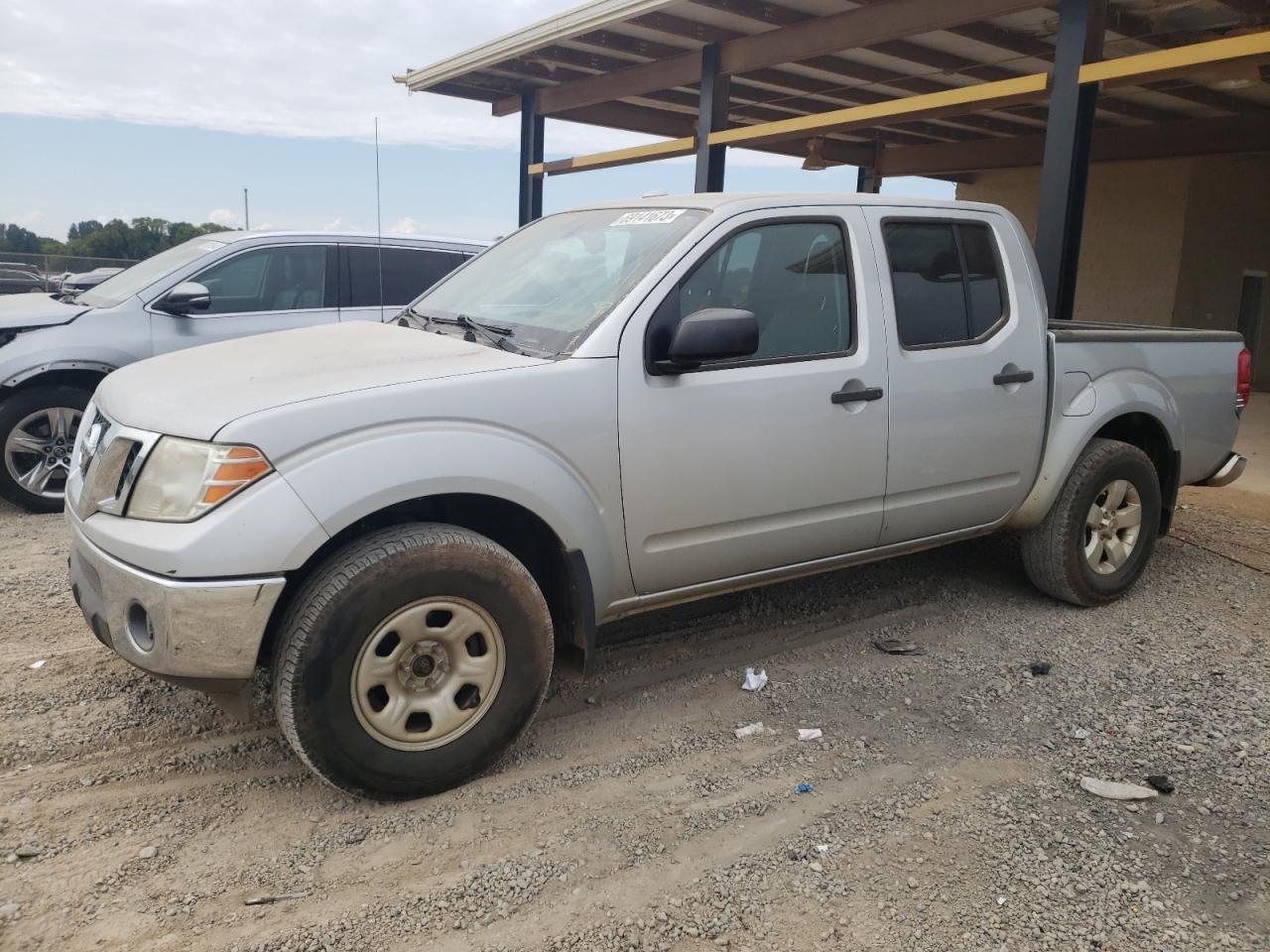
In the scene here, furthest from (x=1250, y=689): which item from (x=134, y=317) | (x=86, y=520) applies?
(x=134, y=317)

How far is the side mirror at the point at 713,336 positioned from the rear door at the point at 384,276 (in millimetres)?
4294

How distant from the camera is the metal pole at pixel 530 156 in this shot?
12141 mm

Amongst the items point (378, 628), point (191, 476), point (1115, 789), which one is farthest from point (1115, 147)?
point (191, 476)

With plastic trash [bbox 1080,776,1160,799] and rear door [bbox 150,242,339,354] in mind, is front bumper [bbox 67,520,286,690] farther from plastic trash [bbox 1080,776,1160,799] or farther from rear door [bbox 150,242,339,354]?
rear door [bbox 150,242,339,354]

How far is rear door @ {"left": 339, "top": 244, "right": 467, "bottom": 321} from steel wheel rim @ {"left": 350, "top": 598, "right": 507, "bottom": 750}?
14.7 feet

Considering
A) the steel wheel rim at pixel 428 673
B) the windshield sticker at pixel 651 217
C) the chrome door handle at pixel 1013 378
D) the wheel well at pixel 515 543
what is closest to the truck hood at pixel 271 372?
the wheel well at pixel 515 543

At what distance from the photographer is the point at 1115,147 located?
13.0 m

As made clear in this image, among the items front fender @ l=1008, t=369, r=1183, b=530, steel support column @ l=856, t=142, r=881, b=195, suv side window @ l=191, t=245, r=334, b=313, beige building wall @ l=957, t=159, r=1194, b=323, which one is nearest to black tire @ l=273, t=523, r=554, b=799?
front fender @ l=1008, t=369, r=1183, b=530

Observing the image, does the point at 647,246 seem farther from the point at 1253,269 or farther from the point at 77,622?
the point at 1253,269

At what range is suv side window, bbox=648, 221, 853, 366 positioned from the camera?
3.49 m

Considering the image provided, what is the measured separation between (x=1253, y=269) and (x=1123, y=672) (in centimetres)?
1316

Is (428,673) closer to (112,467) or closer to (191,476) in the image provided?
(191,476)

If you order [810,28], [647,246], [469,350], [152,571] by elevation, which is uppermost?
[810,28]

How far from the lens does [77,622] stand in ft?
14.2
